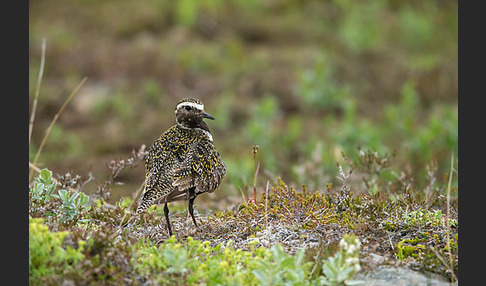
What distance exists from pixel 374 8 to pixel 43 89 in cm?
1039

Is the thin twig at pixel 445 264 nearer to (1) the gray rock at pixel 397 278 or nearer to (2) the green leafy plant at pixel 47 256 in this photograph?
(1) the gray rock at pixel 397 278

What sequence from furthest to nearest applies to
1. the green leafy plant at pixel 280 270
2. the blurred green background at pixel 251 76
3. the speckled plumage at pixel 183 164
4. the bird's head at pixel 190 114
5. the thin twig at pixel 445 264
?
1. the blurred green background at pixel 251 76
2. the bird's head at pixel 190 114
3. the speckled plumage at pixel 183 164
4. the thin twig at pixel 445 264
5. the green leafy plant at pixel 280 270

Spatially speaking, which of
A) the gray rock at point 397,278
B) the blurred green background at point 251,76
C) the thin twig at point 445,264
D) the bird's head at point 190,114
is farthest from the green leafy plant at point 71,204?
the blurred green background at point 251,76

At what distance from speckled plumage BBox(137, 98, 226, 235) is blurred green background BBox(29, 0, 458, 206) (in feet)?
18.1

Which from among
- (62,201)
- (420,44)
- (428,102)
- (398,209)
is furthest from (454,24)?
(62,201)

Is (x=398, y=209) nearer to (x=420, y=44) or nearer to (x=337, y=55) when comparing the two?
(x=337, y=55)

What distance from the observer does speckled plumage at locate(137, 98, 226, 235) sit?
6.92 meters

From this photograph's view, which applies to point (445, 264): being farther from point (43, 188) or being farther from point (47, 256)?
point (43, 188)

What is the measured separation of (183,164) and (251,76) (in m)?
11.3

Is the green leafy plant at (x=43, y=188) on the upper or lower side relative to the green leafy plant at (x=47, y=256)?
upper

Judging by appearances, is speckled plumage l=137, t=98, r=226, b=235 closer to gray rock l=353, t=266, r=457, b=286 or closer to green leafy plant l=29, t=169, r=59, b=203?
green leafy plant l=29, t=169, r=59, b=203

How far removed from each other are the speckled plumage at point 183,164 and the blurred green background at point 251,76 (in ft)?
18.1

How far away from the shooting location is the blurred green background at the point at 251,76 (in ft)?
50.0

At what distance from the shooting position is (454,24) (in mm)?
20688
